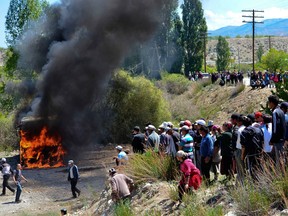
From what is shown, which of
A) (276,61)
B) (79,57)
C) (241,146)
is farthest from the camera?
(276,61)

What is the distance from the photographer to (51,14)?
3081 cm

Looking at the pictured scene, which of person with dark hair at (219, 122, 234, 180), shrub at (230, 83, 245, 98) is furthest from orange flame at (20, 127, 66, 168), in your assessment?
shrub at (230, 83, 245, 98)

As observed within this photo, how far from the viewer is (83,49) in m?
26.5

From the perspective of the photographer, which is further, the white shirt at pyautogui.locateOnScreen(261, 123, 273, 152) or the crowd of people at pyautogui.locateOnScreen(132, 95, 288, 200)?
the white shirt at pyautogui.locateOnScreen(261, 123, 273, 152)

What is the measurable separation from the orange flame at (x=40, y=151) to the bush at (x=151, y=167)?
1361 centimetres

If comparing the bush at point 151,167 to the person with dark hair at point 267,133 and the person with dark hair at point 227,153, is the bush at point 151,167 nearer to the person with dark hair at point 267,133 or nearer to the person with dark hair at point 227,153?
the person with dark hair at point 227,153

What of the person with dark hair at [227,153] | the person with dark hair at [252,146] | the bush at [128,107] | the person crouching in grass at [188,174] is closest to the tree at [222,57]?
the bush at [128,107]

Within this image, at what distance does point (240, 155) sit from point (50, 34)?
79.3 ft

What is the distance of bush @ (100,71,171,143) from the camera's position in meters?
31.4

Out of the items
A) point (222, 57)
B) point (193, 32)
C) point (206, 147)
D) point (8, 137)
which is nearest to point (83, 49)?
point (8, 137)

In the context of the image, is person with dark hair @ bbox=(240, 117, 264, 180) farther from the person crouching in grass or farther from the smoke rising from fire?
the smoke rising from fire

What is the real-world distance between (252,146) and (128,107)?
24120 millimetres

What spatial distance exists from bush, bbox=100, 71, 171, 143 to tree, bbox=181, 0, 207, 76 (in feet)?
82.2

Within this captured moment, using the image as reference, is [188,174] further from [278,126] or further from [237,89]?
[237,89]
